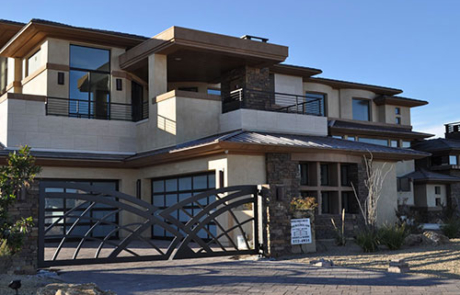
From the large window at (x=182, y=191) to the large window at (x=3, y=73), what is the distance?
10.9 meters

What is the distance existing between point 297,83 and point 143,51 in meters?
11.4

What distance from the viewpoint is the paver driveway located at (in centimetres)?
896

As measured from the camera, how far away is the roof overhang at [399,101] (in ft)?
113

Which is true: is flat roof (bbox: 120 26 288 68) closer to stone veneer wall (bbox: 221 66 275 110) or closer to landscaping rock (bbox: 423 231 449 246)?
stone veneer wall (bbox: 221 66 275 110)

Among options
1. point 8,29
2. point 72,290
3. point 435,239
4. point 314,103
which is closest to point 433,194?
point 314,103

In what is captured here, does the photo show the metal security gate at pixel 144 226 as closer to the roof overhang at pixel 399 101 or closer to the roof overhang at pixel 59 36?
the roof overhang at pixel 59 36

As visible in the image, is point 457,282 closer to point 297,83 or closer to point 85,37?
point 85,37

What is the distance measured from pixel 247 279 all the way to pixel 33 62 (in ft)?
58.2

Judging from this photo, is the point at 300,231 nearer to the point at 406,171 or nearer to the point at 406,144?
the point at 406,171

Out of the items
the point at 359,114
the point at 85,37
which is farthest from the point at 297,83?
the point at 85,37

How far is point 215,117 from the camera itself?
68.7 ft

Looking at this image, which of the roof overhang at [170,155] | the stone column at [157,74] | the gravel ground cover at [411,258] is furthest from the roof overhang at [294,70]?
the gravel ground cover at [411,258]

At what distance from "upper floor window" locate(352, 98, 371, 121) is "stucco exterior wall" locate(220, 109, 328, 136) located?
1271 centimetres

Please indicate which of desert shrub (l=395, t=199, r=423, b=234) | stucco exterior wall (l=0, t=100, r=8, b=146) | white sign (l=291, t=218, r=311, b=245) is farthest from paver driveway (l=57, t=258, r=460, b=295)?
stucco exterior wall (l=0, t=100, r=8, b=146)
